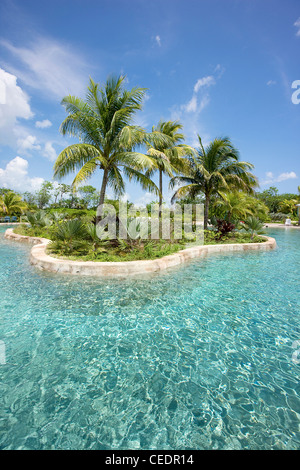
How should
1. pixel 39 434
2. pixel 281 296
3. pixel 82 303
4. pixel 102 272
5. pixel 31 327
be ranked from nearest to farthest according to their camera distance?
1. pixel 39 434
2. pixel 31 327
3. pixel 82 303
4. pixel 281 296
5. pixel 102 272

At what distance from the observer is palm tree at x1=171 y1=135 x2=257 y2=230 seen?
44.3 ft

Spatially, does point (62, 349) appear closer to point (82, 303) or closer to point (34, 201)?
point (82, 303)

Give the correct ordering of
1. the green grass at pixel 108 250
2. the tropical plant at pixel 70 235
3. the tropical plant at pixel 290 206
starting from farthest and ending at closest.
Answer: the tropical plant at pixel 290 206 < the tropical plant at pixel 70 235 < the green grass at pixel 108 250

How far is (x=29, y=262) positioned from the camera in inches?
302

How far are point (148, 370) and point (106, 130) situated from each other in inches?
368

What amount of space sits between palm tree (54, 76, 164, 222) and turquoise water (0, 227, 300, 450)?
18.2 feet

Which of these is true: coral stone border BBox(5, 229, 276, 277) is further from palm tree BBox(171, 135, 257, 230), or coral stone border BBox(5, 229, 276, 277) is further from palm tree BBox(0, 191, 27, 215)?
palm tree BBox(0, 191, 27, 215)

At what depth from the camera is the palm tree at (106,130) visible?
8453mm

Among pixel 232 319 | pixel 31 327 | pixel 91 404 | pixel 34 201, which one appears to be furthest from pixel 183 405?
pixel 34 201

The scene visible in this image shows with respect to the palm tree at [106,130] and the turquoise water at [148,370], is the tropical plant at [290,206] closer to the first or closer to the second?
the palm tree at [106,130]

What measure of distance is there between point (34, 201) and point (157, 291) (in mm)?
50169

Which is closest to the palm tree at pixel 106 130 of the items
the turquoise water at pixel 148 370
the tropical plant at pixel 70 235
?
the tropical plant at pixel 70 235

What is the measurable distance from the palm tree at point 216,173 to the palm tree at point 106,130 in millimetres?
5871

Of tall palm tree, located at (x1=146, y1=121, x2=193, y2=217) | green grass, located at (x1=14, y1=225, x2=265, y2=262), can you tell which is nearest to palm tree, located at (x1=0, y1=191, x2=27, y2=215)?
tall palm tree, located at (x1=146, y1=121, x2=193, y2=217)
